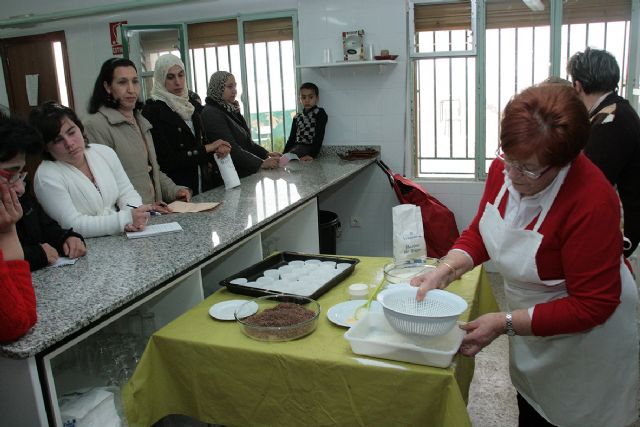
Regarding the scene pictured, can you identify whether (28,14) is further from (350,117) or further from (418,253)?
(418,253)

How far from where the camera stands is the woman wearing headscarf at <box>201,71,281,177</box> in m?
3.63

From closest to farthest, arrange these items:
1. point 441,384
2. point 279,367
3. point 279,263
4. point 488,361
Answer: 1. point 441,384
2. point 279,367
3. point 279,263
4. point 488,361

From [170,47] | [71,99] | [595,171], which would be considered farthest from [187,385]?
[71,99]

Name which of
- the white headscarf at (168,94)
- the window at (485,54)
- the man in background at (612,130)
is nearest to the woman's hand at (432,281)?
the man in background at (612,130)

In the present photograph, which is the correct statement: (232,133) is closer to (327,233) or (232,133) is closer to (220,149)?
(220,149)

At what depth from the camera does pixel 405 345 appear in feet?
4.29

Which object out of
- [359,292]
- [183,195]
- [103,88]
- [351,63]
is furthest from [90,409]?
[351,63]

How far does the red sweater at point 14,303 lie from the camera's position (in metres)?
1.21

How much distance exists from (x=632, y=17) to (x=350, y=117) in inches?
86.7

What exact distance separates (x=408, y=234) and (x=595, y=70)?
113 centimetres

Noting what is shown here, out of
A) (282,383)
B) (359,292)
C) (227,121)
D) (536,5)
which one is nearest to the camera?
(282,383)

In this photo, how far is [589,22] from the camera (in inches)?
157

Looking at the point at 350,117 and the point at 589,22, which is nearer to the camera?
the point at 589,22

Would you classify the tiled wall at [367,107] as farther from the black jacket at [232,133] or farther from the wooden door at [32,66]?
the wooden door at [32,66]
